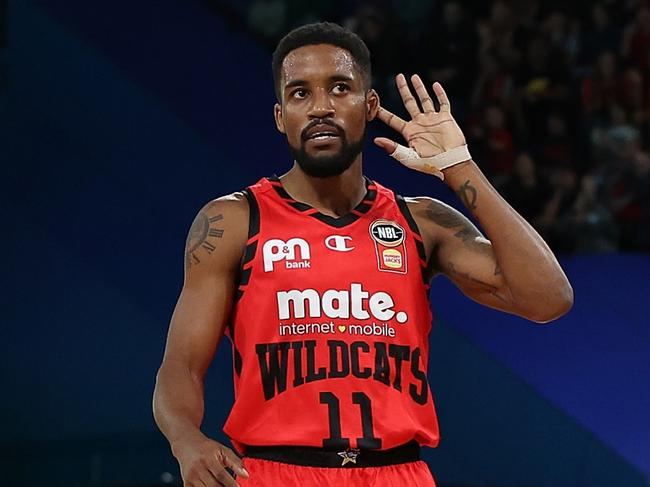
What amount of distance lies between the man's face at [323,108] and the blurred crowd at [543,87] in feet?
15.7

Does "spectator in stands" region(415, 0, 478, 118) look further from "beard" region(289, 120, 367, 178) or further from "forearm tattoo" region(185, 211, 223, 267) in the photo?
"forearm tattoo" region(185, 211, 223, 267)

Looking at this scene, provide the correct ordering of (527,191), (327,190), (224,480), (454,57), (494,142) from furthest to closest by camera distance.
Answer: (454,57) < (494,142) < (527,191) < (327,190) < (224,480)

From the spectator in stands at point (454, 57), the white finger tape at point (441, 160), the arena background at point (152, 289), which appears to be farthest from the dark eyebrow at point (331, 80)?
the spectator in stands at point (454, 57)

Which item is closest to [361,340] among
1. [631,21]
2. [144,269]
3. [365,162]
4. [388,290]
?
[388,290]

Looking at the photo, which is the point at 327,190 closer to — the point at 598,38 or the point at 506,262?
the point at 506,262

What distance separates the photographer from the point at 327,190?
13.0 feet

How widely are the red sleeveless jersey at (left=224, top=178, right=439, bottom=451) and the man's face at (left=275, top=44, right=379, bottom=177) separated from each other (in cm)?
21

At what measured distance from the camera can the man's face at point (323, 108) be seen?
12.4 feet

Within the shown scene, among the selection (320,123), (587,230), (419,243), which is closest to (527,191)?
(587,230)

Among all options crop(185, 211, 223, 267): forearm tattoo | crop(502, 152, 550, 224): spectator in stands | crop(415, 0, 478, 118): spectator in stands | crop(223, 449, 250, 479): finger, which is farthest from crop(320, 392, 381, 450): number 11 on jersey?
crop(415, 0, 478, 118): spectator in stands

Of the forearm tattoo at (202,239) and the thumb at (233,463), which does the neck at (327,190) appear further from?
the thumb at (233,463)

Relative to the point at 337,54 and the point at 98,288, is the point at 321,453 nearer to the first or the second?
the point at 337,54

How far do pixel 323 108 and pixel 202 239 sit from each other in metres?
0.54

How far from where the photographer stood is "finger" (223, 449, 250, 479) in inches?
131
